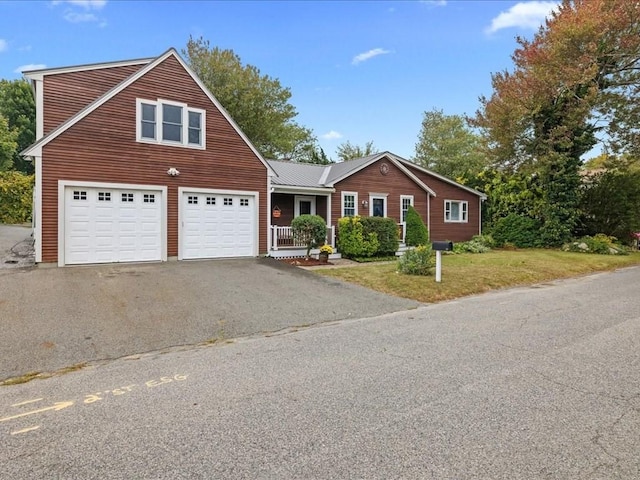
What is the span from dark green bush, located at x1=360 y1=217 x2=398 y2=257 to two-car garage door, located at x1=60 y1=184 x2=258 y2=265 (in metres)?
4.45

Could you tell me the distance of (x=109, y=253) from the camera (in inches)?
481

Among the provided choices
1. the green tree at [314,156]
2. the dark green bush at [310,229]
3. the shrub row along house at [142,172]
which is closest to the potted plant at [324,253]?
the dark green bush at [310,229]

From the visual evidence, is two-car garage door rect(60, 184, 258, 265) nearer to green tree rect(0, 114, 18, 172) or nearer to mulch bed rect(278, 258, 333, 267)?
mulch bed rect(278, 258, 333, 267)

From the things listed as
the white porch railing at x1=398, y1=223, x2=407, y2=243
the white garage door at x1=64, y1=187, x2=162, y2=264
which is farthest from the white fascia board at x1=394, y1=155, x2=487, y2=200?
the white garage door at x1=64, y1=187, x2=162, y2=264

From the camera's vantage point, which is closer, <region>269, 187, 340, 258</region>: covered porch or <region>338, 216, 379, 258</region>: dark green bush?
<region>269, 187, 340, 258</region>: covered porch

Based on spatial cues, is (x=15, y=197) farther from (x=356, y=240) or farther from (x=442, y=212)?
(x=442, y=212)

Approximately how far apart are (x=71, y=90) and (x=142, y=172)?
335cm

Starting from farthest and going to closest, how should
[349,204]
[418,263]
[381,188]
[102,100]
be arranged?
[381,188] < [349,204] < [102,100] < [418,263]

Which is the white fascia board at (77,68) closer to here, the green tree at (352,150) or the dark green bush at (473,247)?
the dark green bush at (473,247)

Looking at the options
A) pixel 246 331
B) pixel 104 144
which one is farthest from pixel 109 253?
pixel 246 331

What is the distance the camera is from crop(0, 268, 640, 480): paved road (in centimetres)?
271

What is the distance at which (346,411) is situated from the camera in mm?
3504

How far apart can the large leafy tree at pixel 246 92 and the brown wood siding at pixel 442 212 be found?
54.9 feet

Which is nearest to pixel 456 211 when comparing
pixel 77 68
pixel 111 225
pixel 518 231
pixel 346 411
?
pixel 518 231
